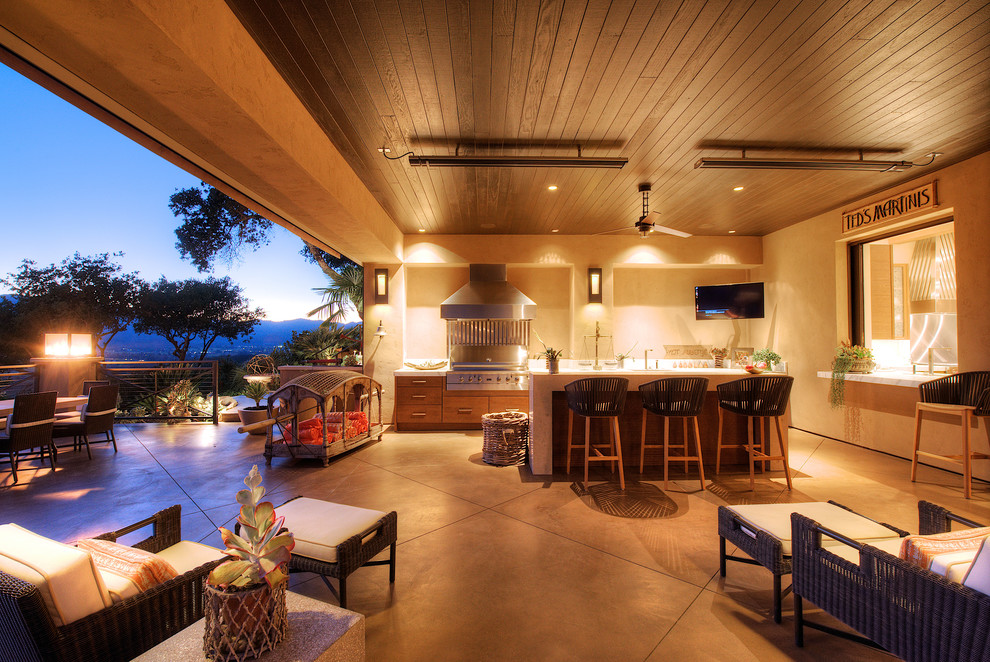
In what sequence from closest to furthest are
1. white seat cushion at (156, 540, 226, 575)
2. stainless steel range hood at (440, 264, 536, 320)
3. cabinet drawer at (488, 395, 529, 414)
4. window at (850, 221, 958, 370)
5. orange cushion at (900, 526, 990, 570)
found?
orange cushion at (900, 526, 990, 570)
white seat cushion at (156, 540, 226, 575)
window at (850, 221, 958, 370)
cabinet drawer at (488, 395, 529, 414)
stainless steel range hood at (440, 264, 536, 320)

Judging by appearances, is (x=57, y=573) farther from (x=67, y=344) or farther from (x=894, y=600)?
(x=67, y=344)

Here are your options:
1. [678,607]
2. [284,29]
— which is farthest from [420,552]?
[284,29]

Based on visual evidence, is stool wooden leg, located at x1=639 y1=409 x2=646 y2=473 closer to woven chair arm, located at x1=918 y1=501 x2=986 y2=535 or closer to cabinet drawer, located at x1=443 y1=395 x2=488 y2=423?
woven chair arm, located at x1=918 y1=501 x2=986 y2=535

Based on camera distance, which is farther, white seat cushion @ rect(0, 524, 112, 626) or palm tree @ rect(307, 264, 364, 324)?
palm tree @ rect(307, 264, 364, 324)

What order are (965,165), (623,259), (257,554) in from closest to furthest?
(257,554)
(965,165)
(623,259)

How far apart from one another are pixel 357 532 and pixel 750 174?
5.11 metres

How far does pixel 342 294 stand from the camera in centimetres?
977

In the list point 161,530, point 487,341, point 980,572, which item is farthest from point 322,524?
point 487,341

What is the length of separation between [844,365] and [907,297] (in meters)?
1.24

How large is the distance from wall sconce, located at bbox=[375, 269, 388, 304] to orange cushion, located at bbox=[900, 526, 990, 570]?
21.7 feet

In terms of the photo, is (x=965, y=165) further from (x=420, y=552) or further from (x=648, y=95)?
(x=420, y=552)

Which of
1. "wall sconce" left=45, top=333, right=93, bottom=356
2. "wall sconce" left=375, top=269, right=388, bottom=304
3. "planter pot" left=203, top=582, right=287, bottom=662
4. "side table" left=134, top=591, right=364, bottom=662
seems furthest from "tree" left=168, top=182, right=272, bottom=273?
"planter pot" left=203, top=582, right=287, bottom=662

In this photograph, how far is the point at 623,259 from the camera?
7238 millimetres

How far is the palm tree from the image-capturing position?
9422 mm
